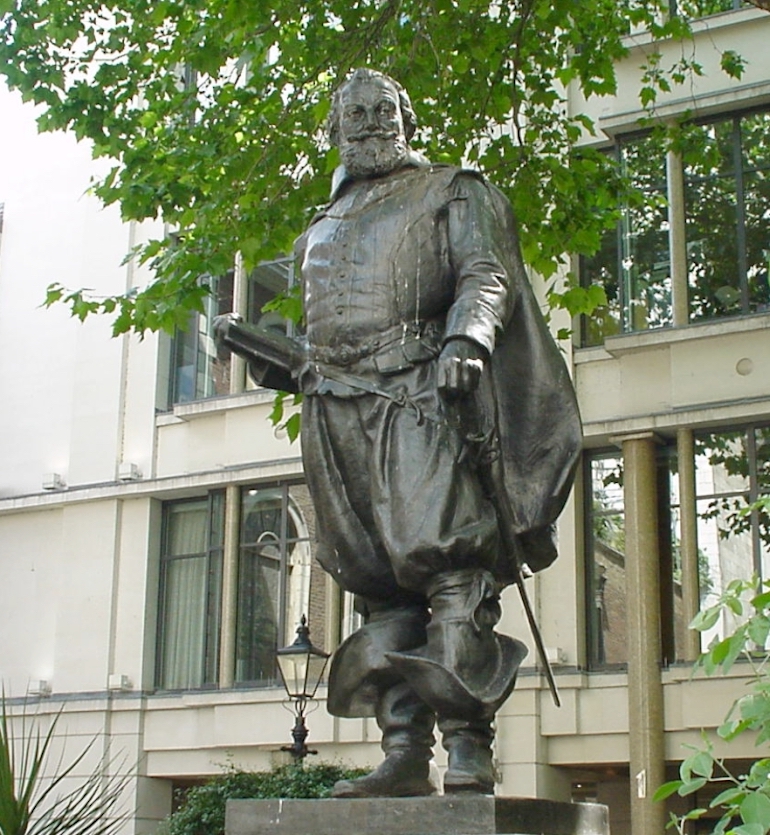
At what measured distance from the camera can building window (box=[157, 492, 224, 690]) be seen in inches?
903

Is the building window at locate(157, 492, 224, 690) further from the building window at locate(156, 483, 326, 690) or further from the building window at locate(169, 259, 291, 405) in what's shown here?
the building window at locate(169, 259, 291, 405)

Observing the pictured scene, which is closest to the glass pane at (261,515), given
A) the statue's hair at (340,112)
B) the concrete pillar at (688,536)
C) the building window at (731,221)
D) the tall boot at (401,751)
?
the concrete pillar at (688,536)

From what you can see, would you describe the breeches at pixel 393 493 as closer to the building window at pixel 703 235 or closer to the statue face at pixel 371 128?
the statue face at pixel 371 128

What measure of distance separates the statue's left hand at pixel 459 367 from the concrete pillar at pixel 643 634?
14.2m

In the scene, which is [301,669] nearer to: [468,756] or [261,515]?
[468,756]

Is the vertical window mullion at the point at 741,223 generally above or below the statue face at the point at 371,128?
above

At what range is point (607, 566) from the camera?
20.3m

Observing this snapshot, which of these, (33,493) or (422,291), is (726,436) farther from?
(422,291)

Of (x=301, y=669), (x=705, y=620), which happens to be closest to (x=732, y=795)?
(x=705, y=620)

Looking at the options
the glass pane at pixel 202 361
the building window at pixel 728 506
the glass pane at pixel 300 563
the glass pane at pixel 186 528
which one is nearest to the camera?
the building window at pixel 728 506

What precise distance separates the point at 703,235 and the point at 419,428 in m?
15.6

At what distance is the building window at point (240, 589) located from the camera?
876 inches

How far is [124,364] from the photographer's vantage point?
2434 centimetres

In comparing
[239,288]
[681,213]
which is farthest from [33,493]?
[681,213]
